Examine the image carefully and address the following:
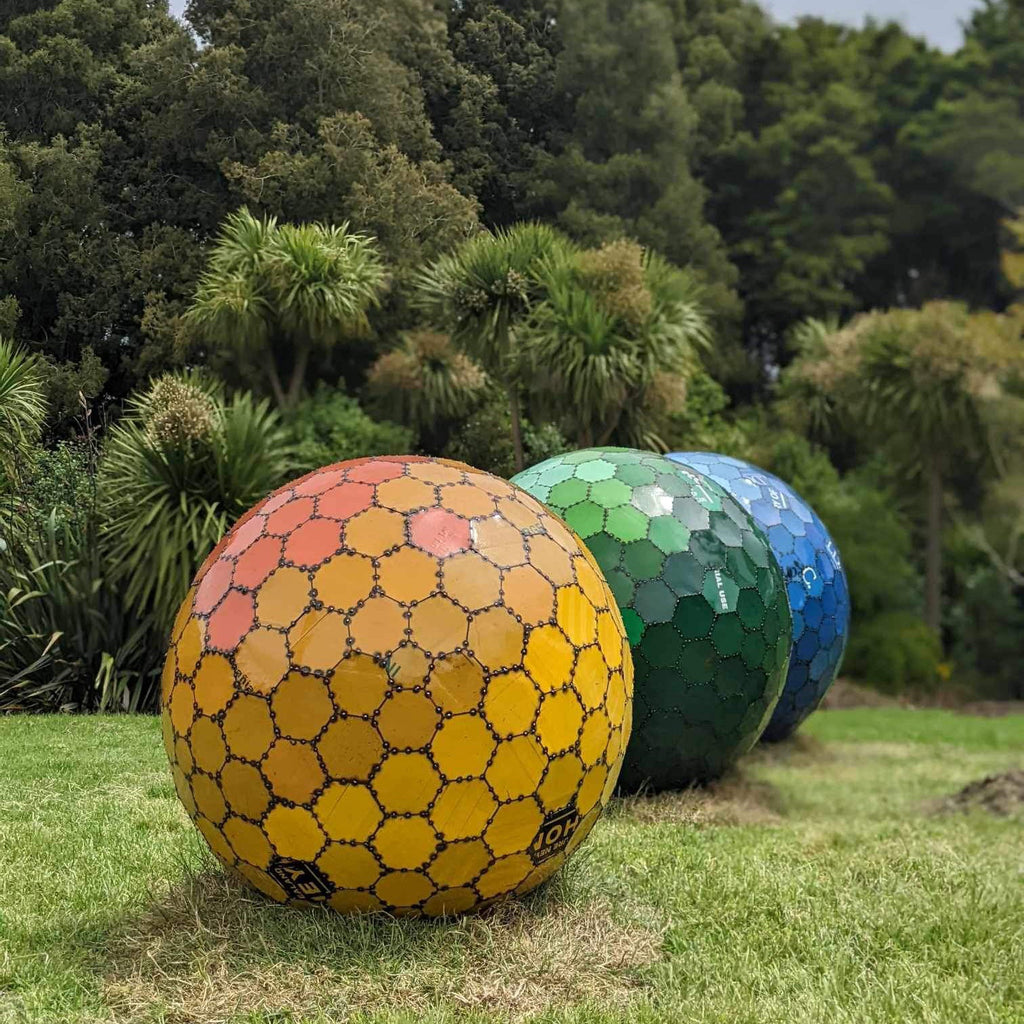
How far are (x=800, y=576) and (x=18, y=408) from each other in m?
6.24

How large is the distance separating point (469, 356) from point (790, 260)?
13.7 meters

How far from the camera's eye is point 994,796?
26.8 feet

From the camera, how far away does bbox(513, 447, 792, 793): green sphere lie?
645 centimetres

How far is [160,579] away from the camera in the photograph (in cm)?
881

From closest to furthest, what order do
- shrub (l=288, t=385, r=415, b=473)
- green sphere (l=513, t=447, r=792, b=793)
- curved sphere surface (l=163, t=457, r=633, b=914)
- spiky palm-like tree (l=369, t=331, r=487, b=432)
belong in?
curved sphere surface (l=163, t=457, r=633, b=914) → green sphere (l=513, t=447, r=792, b=793) → shrub (l=288, t=385, r=415, b=473) → spiky palm-like tree (l=369, t=331, r=487, b=432)

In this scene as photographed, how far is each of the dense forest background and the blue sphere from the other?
4021mm

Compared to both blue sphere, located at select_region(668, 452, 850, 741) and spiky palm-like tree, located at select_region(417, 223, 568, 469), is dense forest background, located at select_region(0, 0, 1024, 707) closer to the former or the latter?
spiky palm-like tree, located at select_region(417, 223, 568, 469)

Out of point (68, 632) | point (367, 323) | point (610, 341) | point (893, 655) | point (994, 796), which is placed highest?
point (610, 341)

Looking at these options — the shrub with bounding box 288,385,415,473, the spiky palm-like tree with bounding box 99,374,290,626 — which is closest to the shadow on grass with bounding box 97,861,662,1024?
the spiky palm-like tree with bounding box 99,374,290,626

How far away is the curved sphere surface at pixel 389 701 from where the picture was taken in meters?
3.85

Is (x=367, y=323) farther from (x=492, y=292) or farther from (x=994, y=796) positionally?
(x=994, y=796)

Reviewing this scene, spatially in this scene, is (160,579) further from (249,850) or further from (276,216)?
(249,850)

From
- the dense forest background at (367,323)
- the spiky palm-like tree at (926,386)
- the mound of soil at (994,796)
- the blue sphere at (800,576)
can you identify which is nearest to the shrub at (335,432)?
the dense forest background at (367,323)

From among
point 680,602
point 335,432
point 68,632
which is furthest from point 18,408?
point 680,602
